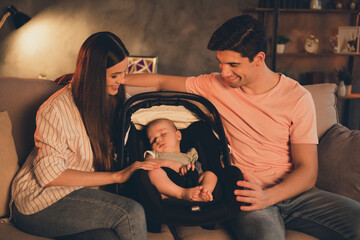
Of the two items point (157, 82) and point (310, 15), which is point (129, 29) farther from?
point (157, 82)

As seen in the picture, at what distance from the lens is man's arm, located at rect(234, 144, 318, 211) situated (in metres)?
→ 1.58

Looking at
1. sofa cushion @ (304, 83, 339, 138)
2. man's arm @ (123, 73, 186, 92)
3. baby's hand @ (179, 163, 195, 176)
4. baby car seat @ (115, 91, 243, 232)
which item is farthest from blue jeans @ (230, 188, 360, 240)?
man's arm @ (123, 73, 186, 92)

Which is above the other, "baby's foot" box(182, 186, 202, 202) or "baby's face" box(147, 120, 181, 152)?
"baby's face" box(147, 120, 181, 152)

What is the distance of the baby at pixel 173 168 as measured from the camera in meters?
1.67

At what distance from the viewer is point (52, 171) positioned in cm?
149

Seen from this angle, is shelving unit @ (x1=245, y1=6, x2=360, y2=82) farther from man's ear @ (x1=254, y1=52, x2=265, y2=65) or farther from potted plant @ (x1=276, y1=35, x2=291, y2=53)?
man's ear @ (x1=254, y1=52, x2=265, y2=65)

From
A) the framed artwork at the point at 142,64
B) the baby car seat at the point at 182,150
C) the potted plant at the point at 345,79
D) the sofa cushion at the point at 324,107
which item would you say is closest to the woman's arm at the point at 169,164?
the baby car seat at the point at 182,150

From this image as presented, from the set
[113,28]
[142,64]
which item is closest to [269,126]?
[142,64]

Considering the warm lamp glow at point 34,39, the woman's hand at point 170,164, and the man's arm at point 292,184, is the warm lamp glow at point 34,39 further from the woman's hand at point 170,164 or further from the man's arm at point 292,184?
the man's arm at point 292,184

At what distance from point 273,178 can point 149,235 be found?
69 cm

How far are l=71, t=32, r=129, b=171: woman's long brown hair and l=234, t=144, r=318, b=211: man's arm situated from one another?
0.66 meters

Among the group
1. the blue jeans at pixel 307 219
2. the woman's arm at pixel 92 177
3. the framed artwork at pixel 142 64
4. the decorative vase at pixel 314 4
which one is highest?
the decorative vase at pixel 314 4

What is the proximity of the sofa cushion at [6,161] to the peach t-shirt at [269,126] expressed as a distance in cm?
112

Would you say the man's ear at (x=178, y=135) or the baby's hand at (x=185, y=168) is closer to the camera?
the baby's hand at (x=185, y=168)
